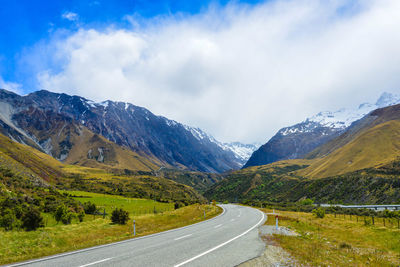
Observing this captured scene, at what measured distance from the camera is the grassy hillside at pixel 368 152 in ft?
443

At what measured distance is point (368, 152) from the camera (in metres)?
146

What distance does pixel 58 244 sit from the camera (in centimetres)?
1875

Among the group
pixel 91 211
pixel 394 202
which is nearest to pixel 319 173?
pixel 394 202

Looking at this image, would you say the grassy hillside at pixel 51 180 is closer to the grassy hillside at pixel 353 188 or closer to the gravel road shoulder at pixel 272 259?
the grassy hillside at pixel 353 188

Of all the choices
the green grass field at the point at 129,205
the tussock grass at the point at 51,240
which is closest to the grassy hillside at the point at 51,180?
the green grass field at the point at 129,205

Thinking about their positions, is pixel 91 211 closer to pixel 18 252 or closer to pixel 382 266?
pixel 18 252

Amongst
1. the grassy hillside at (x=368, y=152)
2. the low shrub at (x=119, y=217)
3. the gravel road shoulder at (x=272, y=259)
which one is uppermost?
the grassy hillside at (x=368, y=152)

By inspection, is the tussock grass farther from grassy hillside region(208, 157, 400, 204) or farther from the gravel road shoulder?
grassy hillside region(208, 157, 400, 204)

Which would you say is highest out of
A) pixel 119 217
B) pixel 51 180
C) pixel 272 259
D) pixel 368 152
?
pixel 368 152

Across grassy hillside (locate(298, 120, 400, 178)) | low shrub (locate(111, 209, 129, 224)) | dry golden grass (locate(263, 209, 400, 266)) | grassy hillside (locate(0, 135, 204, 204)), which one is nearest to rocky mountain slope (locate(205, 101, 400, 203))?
grassy hillside (locate(298, 120, 400, 178))

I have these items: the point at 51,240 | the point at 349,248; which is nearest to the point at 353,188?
the point at 349,248

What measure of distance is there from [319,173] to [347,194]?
→ 58229mm

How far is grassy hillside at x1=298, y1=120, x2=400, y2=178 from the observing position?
443 ft

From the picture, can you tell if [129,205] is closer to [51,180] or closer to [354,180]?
[51,180]
